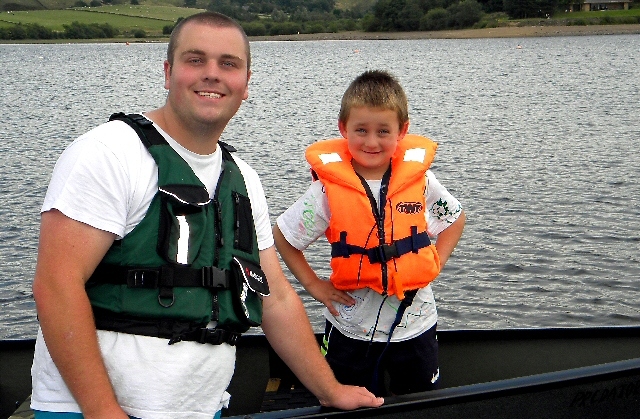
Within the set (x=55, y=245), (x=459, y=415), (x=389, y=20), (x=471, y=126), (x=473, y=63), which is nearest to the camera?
(x=55, y=245)

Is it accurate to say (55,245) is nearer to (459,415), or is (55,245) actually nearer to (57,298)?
(57,298)

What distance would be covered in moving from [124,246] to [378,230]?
138 cm

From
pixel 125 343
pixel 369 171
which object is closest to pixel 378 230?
pixel 369 171

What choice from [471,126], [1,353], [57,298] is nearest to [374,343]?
[57,298]

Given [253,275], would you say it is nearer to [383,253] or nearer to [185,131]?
[185,131]

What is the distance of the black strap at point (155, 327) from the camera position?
204cm

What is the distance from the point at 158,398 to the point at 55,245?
0.47 meters

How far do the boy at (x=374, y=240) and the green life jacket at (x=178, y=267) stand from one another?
93cm

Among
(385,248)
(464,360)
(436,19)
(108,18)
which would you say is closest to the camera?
(385,248)

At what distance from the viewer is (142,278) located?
2.06 m

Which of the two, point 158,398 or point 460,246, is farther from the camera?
point 460,246

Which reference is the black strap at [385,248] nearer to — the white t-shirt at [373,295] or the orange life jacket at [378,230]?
the orange life jacket at [378,230]

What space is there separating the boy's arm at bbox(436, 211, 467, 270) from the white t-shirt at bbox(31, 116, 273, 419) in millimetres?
1494

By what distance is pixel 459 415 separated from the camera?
2748 millimetres
